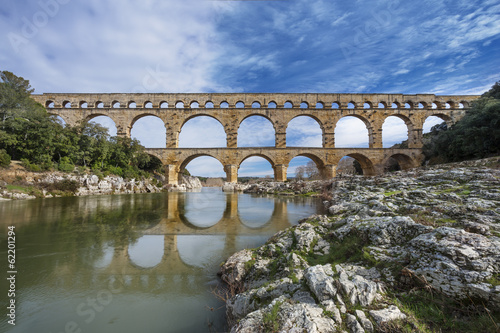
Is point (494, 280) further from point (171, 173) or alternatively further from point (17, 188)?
point (171, 173)

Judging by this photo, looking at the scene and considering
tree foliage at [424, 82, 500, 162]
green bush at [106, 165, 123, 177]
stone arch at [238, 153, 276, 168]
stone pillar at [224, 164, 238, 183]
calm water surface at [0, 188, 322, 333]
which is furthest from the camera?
stone arch at [238, 153, 276, 168]

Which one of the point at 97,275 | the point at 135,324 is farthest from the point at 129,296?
the point at 97,275

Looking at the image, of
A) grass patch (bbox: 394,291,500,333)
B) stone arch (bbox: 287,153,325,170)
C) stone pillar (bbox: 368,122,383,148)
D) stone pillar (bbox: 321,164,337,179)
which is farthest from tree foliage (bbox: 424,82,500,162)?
grass patch (bbox: 394,291,500,333)

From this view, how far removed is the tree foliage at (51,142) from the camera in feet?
56.6

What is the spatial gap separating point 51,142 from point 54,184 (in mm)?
4020

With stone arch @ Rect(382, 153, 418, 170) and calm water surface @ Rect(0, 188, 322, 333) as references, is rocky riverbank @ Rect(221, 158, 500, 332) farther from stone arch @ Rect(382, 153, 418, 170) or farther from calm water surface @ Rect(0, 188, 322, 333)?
stone arch @ Rect(382, 153, 418, 170)

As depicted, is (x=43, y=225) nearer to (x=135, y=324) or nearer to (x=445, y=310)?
(x=135, y=324)

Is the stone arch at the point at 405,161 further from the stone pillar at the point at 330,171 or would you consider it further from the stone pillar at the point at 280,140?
Answer: the stone pillar at the point at 280,140

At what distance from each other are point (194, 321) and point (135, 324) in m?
0.62

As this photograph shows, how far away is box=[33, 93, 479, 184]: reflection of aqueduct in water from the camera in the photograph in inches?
1030

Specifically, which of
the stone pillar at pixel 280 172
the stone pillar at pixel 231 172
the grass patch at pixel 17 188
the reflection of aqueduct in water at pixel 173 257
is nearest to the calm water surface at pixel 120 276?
the reflection of aqueduct in water at pixel 173 257

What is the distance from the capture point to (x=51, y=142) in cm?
1809

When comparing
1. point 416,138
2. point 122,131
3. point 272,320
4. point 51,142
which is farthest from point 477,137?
point 122,131

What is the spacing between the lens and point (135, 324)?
2.32 meters
